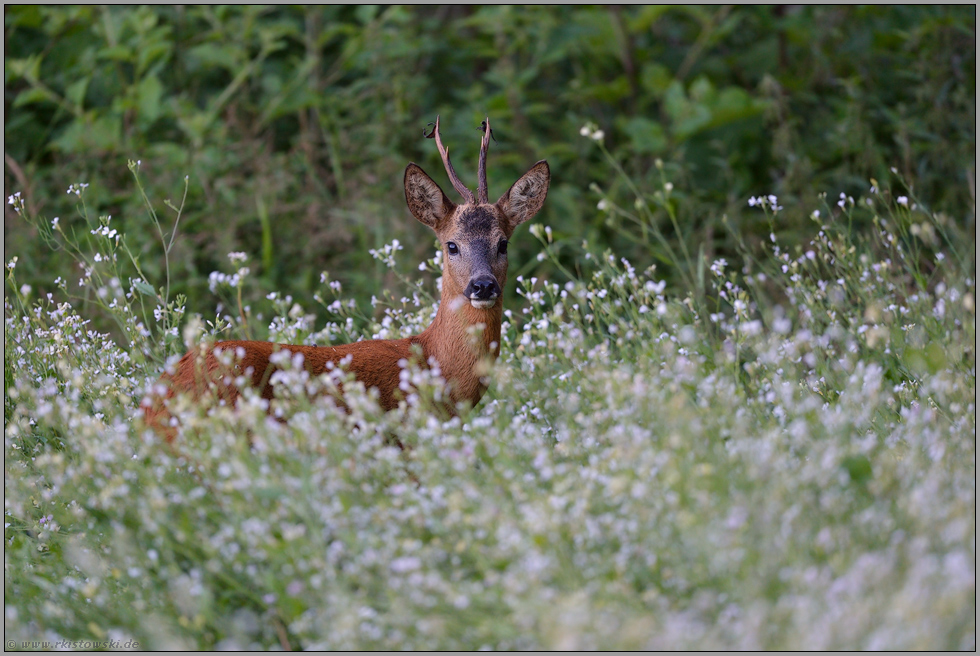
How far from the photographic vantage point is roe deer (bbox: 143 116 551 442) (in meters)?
3.57

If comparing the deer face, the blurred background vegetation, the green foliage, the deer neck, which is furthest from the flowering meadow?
the blurred background vegetation

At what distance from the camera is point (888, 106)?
757 cm

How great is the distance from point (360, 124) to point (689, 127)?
2318mm

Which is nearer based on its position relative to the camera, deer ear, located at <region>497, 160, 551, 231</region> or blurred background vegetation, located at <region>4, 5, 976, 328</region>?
deer ear, located at <region>497, 160, 551, 231</region>

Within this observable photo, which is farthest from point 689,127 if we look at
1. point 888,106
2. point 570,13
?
point 888,106

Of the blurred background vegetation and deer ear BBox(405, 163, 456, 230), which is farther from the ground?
deer ear BBox(405, 163, 456, 230)

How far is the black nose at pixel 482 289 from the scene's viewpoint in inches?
151

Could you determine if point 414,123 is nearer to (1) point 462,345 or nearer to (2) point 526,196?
(2) point 526,196

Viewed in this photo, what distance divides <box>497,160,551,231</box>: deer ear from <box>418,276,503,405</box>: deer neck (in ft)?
1.52

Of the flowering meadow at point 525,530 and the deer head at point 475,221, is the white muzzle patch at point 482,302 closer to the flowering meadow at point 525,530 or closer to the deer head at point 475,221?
the deer head at point 475,221

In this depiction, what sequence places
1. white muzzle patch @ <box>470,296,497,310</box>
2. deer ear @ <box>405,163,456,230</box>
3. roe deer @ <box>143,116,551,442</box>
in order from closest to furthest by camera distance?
roe deer @ <box>143,116,551,442</box> < white muzzle patch @ <box>470,296,497,310</box> < deer ear @ <box>405,163,456,230</box>

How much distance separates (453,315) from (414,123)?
12.1 feet

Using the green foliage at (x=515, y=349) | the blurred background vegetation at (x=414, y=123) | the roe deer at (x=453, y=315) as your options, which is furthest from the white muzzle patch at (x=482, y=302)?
the blurred background vegetation at (x=414, y=123)

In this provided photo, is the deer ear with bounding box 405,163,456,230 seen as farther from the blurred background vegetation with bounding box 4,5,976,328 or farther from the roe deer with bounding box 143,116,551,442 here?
the blurred background vegetation with bounding box 4,5,976,328
